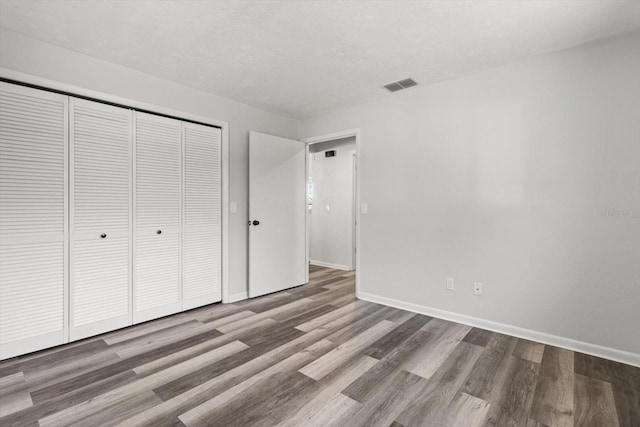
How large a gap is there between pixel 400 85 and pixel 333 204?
2893 millimetres

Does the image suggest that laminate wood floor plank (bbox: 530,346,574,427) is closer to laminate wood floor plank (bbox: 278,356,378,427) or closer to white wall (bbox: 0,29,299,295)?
laminate wood floor plank (bbox: 278,356,378,427)

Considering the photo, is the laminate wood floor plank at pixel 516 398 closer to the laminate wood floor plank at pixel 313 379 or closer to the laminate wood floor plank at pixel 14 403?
the laminate wood floor plank at pixel 313 379

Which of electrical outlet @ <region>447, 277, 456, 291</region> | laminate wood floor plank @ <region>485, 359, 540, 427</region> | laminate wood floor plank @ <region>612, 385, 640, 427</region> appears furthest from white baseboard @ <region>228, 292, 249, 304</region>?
laminate wood floor plank @ <region>612, 385, 640, 427</region>

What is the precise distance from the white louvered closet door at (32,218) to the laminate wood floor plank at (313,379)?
251 mm

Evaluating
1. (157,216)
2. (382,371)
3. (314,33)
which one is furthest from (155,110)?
(382,371)

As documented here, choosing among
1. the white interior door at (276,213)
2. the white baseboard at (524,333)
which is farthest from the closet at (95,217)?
the white baseboard at (524,333)

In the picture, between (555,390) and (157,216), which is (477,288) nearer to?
(555,390)

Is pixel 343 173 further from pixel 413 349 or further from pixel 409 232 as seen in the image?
pixel 413 349

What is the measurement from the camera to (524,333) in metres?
2.73

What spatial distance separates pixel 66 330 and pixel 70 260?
23.2 inches

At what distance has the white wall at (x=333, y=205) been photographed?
18.5 feet

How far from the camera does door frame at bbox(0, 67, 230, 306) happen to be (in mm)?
2395

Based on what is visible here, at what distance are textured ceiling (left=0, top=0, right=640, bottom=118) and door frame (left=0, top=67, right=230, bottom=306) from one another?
0.31 meters

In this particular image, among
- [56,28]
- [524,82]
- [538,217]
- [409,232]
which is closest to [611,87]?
[524,82]
